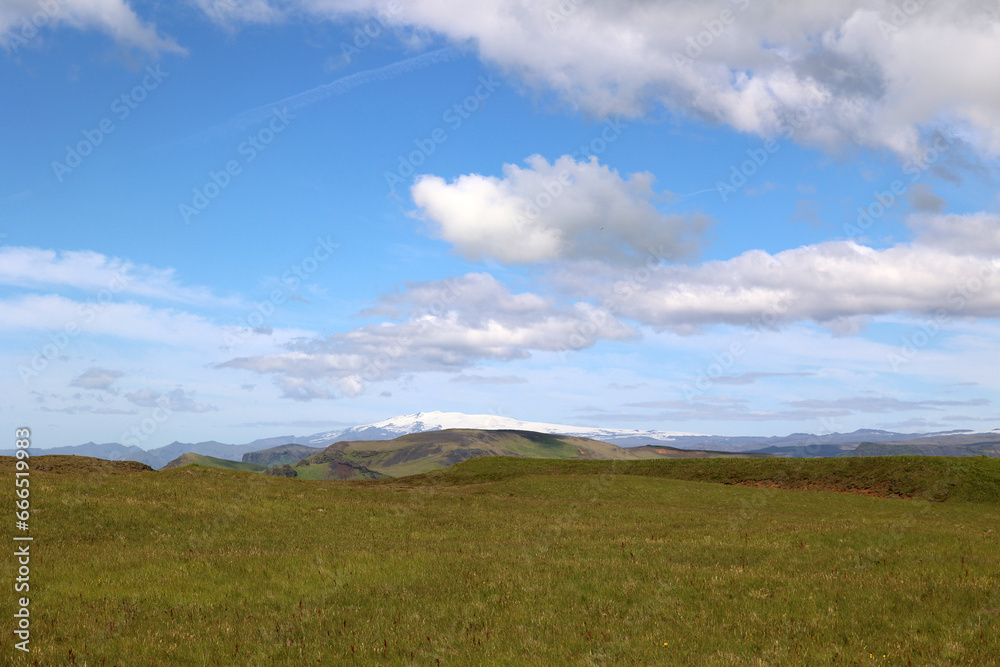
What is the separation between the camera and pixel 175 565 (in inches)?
805

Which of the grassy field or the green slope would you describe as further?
the green slope

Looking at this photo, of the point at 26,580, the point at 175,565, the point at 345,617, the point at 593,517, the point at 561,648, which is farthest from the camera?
the point at 593,517

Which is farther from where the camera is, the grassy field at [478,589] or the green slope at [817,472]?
the green slope at [817,472]

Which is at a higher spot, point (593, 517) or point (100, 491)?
point (100, 491)

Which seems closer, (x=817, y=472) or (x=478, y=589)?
(x=478, y=589)

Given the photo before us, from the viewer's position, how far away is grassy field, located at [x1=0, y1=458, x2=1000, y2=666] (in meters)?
12.2

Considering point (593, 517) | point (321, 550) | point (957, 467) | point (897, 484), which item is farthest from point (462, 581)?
point (957, 467)

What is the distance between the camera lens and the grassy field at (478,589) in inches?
479

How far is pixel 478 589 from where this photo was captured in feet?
56.2

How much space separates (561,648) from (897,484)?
6494 centimetres

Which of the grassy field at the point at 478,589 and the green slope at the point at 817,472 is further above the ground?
the grassy field at the point at 478,589

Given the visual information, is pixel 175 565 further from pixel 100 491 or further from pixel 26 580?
pixel 100 491

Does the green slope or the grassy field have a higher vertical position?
the grassy field

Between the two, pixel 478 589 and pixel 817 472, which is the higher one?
pixel 478 589
